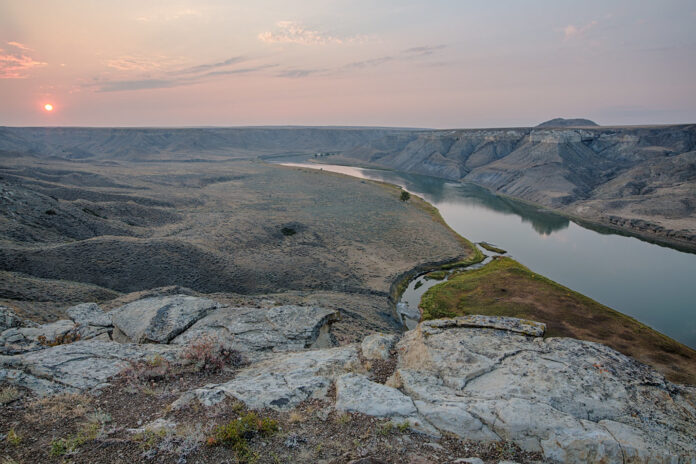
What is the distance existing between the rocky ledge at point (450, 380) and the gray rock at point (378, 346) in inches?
1.5

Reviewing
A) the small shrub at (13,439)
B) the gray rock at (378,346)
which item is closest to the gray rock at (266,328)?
the gray rock at (378,346)

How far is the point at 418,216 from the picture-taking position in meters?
55.8

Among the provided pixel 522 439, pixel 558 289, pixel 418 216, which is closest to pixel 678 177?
Result: pixel 418 216

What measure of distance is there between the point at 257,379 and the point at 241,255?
24.9 metres

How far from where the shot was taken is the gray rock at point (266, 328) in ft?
41.0

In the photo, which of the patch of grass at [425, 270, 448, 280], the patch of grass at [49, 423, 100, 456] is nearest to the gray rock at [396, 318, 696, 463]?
the patch of grass at [49, 423, 100, 456]

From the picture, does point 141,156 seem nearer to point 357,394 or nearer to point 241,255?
point 241,255

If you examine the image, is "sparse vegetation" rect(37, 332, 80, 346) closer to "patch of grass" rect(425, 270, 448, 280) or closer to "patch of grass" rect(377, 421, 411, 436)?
"patch of grass" rect(377, 421, 411, 436)

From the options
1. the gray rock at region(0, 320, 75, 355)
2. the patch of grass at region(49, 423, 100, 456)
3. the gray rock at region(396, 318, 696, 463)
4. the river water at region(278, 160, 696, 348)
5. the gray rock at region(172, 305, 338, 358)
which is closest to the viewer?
the patch of grass at region(49, 423, 100, 456)

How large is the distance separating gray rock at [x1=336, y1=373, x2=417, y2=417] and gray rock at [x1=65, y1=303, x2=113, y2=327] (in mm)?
10497

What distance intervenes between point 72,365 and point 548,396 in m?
12.0

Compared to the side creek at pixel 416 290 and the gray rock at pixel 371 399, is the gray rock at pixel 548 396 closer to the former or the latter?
the gray rock at pixel 371 399

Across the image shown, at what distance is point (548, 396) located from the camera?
28.5 feet

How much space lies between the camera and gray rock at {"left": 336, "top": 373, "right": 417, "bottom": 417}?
7.79m
